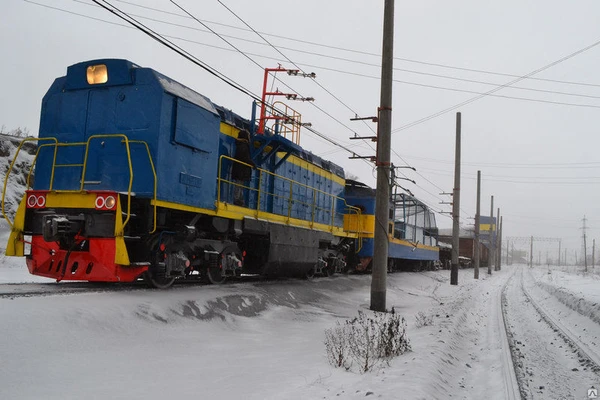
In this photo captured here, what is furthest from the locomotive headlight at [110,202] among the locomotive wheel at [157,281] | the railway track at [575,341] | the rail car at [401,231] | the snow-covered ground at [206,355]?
the rail car at [401,231]

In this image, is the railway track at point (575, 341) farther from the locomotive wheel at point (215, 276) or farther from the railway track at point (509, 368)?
the locomotive wheel at point (215, 276)

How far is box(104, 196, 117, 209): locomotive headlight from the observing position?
21.6 ft

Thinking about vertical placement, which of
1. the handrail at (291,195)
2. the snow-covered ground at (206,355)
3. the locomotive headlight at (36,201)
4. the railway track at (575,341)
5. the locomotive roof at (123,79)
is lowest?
the railway track at (575,341)

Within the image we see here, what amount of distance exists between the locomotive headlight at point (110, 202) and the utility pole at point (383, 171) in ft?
18.3

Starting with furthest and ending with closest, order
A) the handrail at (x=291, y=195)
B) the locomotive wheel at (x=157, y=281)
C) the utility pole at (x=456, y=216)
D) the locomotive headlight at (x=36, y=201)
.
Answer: the utility pole at (x=456, y=216) → the handrail at (x=291, y=195) → the locomotive wheel at (x=157, y=281) → the locomotive headlight at (x=36, y=201)

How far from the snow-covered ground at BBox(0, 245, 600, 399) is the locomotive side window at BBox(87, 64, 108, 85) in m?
3.63

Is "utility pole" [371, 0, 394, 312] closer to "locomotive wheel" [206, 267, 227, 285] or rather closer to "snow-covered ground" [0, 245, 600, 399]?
"snow-covered ground" [0, 245, 600, 399]

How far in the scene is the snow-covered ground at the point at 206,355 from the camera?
4086 mm

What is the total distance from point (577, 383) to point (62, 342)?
19.1ft

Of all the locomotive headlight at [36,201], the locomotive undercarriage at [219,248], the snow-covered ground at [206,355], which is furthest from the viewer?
the locomotive undercarriage at [219,248]

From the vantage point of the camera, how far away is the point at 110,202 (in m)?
6.62

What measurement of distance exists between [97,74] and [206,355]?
17.2 feet

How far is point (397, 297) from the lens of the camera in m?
13.6

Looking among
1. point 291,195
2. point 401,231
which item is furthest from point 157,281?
point 401,231
